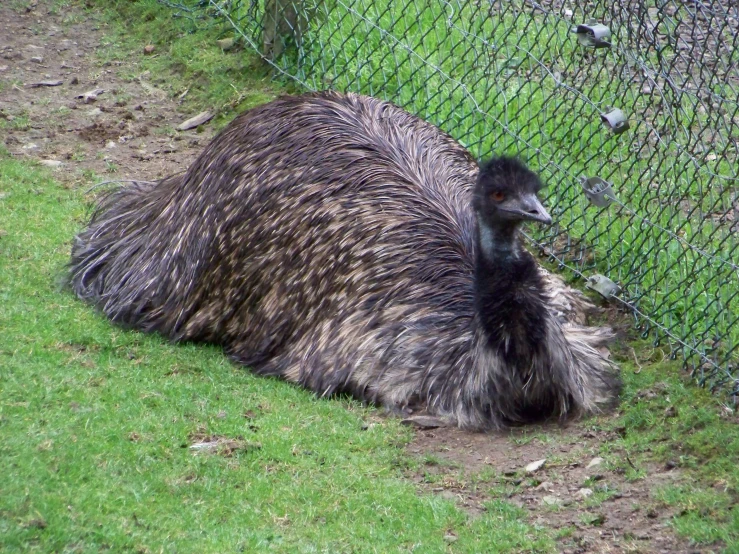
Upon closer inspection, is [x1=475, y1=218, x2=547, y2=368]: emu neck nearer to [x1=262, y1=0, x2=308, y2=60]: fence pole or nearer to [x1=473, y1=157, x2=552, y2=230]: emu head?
[x1=473, y1=157, x2=552, y2=230]: emu head

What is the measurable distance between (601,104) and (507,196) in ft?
7.13

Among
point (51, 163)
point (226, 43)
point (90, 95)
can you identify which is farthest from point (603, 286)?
point (90, 95)

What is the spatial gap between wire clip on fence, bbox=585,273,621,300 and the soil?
4.01 ft

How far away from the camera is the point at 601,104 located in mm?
7133

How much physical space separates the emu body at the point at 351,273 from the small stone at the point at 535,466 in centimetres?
38

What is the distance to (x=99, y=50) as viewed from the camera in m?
10.1

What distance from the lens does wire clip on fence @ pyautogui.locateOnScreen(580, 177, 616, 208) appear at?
19.8ft

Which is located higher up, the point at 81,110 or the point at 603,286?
the point at 603,286

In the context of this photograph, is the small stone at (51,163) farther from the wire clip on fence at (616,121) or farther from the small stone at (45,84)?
the wire clip on fence at (616,121)

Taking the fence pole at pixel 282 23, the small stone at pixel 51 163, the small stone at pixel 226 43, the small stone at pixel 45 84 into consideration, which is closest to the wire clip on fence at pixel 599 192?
the fence pole at pixel 282 23

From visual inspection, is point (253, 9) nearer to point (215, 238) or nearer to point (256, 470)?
point (215, 238)

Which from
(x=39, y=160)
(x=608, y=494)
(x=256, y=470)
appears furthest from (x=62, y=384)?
(x=39, y=160)

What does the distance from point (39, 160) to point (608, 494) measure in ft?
17.2

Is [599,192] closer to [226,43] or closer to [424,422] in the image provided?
[424,422]
